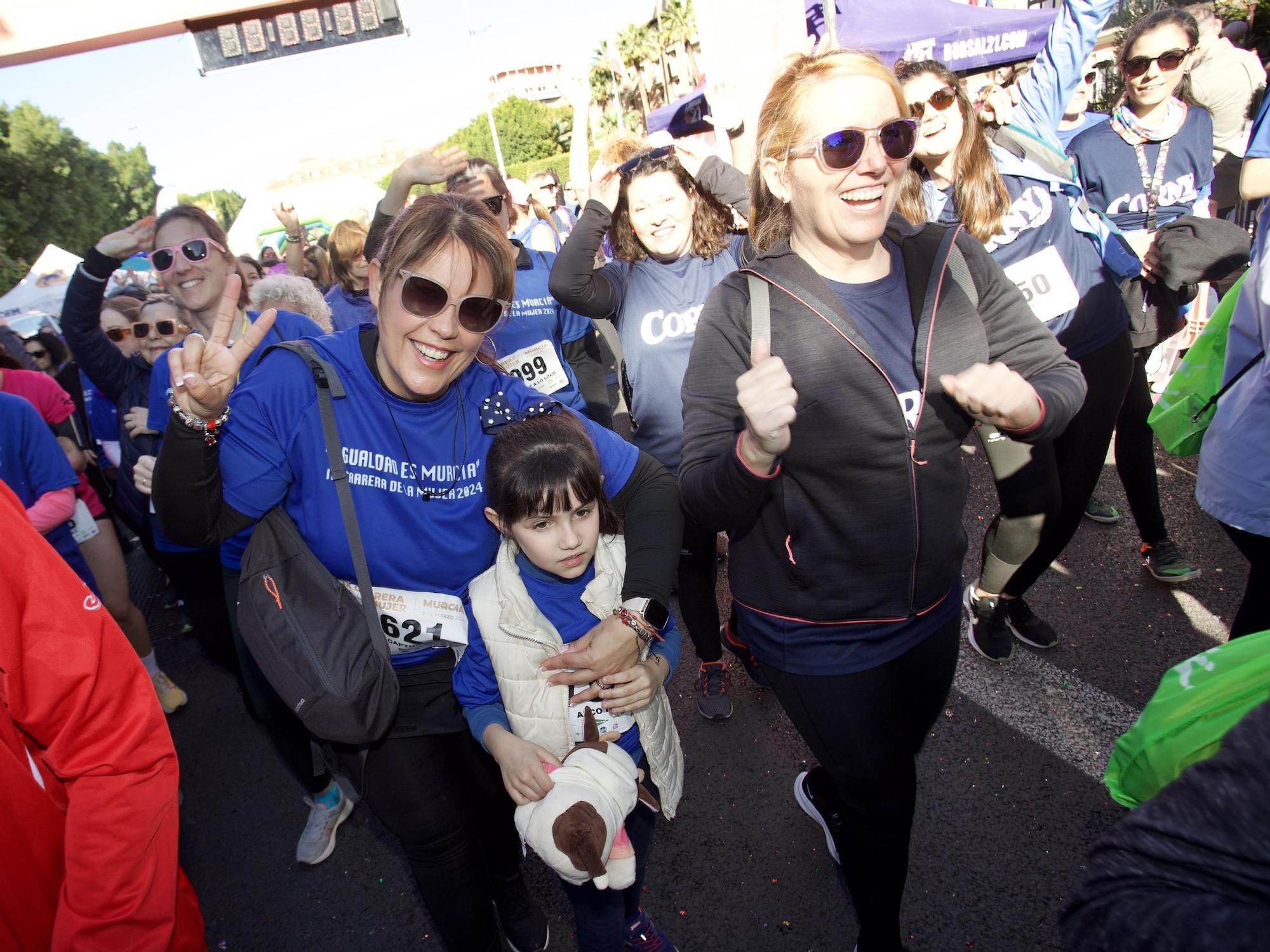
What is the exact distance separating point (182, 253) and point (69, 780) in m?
2.39

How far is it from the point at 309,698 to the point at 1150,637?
319 centimetres

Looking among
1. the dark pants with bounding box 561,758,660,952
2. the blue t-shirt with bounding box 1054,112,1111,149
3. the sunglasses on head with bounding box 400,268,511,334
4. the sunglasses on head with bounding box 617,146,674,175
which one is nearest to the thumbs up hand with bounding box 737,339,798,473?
the sunglasses on head with bounding box 400,268,511,334

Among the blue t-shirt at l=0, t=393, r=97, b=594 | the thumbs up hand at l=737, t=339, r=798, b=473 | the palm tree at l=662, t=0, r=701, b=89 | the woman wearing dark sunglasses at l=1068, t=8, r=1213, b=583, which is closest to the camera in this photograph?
the thumbs up hand at l=737, t=339, r=798, b=473

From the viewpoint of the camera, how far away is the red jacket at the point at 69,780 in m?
1.24

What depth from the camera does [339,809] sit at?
320 centimetres

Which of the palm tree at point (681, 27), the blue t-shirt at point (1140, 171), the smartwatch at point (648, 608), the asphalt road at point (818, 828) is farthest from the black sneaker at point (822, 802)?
the palm tree at point (681, 27)

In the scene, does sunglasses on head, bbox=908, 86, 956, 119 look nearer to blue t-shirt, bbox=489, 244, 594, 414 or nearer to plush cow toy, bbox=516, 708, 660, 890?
blue t-shirt, bbox=489, 244, 594, 414

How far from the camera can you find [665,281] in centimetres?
320

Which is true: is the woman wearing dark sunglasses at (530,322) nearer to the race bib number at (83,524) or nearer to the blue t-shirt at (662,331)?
the blue t-shirt at (662,331)

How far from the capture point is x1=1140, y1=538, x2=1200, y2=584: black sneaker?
137 inches

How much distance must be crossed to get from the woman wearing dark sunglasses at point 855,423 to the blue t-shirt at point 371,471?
57 centimetres

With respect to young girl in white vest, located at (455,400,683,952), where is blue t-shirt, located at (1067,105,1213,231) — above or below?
above

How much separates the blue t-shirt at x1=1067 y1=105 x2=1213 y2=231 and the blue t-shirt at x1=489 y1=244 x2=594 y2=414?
2.53 m

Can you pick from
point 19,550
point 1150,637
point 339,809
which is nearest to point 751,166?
point 19,550
